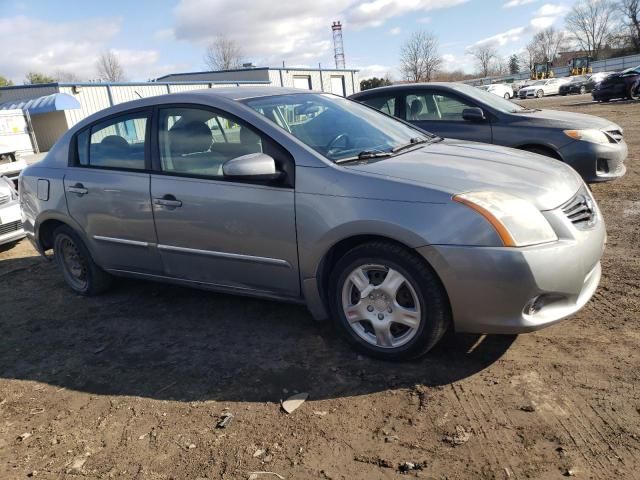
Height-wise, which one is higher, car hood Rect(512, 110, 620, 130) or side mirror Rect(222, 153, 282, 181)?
side mirror Rect(222, 153, 282, 181)

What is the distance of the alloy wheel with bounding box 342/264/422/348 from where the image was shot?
2.99m

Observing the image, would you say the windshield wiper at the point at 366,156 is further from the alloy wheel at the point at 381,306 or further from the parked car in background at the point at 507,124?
the parked car in background at the point at 507,124

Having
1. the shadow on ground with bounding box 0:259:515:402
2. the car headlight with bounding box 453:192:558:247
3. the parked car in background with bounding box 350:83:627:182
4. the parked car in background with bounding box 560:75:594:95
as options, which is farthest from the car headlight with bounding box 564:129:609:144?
the parked car in background with bounding box 560:75:594:95

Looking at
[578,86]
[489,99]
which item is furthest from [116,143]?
[578,86]

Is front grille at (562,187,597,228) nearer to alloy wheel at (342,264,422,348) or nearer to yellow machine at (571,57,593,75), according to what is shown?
Result: alloy wheel at (342,264,422,348)

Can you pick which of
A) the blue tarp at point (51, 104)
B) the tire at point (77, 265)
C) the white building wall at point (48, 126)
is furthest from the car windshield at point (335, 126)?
the white building wall at point (48, 126)

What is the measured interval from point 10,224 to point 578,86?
44.2 meters

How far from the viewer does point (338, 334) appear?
3.57 meters

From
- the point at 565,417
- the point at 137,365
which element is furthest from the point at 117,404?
the point at 565,417

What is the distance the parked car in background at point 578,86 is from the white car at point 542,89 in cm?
175

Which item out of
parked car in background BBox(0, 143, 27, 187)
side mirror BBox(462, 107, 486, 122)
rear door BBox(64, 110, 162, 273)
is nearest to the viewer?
rear door BBox(64, 110, 162, 273)

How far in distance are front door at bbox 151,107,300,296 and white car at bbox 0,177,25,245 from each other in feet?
13.0

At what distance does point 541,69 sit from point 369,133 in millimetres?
77329

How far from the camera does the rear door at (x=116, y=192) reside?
399 cm
